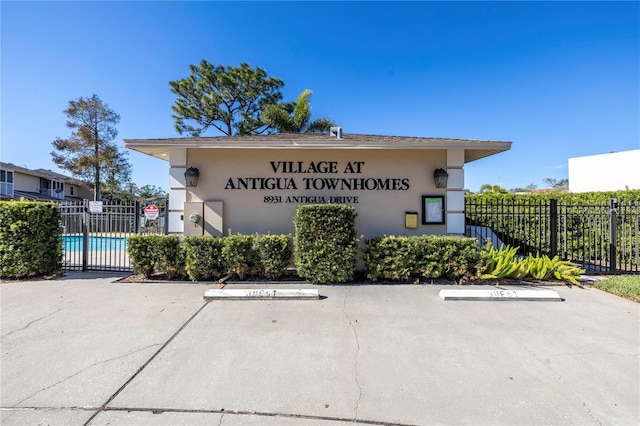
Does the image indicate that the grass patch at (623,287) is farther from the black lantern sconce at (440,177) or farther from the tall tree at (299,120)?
the tall tree at (299,120)

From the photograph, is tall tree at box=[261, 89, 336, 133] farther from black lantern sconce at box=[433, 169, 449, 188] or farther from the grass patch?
the grass patch

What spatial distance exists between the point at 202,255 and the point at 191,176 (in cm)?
203

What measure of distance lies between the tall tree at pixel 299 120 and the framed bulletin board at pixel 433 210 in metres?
12.6

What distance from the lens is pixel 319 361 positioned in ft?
10.4

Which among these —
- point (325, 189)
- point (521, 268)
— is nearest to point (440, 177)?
point (521, 268)

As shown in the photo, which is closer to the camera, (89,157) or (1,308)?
(1,308)

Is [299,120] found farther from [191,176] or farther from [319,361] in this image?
[319,361]

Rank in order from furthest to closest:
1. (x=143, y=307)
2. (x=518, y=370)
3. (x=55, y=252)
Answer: (x=55, y=252)
(x=143, y=307)
(x=518, y=370)

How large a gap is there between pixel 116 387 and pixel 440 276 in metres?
6.00

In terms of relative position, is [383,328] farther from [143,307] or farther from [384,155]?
[384,155]

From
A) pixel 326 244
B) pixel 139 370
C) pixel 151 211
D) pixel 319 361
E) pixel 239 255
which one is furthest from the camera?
pixel 151 211

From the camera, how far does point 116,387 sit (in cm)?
272

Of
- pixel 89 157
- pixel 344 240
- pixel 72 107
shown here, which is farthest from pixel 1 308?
pixel 72 107

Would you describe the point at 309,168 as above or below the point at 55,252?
above
